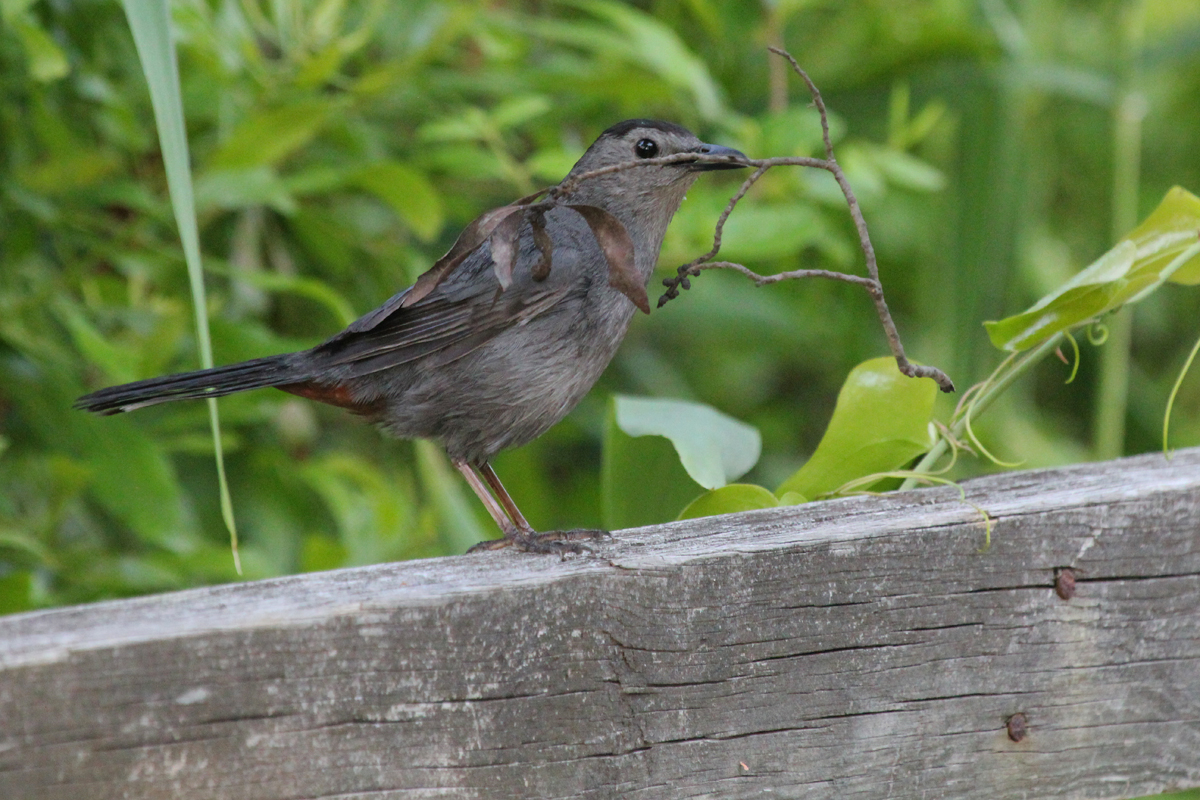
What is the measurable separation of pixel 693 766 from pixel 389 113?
2.19 meters

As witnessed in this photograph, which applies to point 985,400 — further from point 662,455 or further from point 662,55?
point 662,55

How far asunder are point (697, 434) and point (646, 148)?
64 centimetres

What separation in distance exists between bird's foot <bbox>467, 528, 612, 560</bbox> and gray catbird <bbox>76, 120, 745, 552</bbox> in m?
0.02

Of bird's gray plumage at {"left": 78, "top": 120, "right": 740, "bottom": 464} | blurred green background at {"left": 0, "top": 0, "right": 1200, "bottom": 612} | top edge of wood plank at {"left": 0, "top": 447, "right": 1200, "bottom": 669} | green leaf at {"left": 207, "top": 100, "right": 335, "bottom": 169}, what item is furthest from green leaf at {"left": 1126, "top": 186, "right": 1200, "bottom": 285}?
green leaf at {"left": 207, "top": 100, "right": 335, "bottom": 169}

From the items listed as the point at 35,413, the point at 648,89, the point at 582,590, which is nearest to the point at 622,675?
the point at 582,590

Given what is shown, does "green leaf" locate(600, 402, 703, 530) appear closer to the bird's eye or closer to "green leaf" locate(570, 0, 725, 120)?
the bird's eye

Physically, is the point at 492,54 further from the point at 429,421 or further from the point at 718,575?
the point at 718,575

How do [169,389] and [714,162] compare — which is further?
[714,162]

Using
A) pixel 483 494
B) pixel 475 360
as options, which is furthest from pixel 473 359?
pixel 483 494

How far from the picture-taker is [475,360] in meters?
1.99

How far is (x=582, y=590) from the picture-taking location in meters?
1.35

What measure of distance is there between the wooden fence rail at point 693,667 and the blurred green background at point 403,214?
0.60 m

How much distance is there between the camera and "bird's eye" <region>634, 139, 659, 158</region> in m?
2.22

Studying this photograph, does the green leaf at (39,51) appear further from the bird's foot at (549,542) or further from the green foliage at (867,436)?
the green foliage at (867,436)
